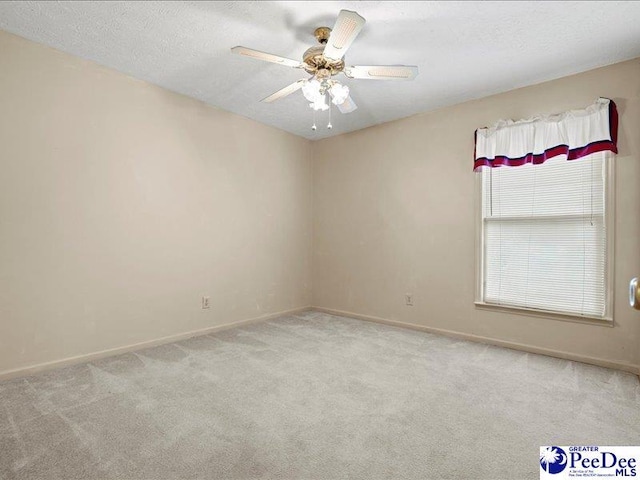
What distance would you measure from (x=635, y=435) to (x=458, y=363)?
3.79 feet

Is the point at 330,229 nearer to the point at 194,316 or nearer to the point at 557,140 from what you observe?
the point at 194,316

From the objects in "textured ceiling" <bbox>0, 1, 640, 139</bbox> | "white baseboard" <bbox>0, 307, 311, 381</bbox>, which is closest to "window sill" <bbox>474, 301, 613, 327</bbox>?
"textured ceiling" <bbox>0, 1, 640, 139</bbox>

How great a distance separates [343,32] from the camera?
185cm

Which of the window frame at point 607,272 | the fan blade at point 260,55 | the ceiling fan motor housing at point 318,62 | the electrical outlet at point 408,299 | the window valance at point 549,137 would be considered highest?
the ceiling fan motor housing at point 318,62

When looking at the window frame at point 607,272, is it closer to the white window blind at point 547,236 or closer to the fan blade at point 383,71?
the white window blind at point 547,236

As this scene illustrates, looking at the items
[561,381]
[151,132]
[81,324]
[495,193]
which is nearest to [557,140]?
[495,193]

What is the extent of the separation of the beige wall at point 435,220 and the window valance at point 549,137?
113 mm

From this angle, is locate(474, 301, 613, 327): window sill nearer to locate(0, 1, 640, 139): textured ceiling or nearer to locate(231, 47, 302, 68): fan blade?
locate(0, 1, 640, 139): textured ceiling

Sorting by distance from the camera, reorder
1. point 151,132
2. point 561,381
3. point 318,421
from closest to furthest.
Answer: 1. point 318,421
2. point 561,381
3. point 151,132

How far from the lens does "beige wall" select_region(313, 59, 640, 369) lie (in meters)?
2.68

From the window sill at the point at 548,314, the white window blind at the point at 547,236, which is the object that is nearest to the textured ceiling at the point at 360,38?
the white window blind at the point at 547,236

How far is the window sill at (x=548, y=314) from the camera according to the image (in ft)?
9.08

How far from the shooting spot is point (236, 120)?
3910 millimetres

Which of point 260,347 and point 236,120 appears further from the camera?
point 236,120
